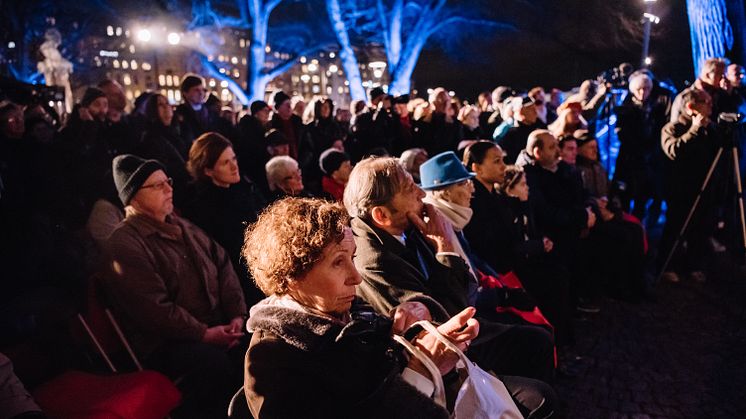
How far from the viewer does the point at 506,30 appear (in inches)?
894

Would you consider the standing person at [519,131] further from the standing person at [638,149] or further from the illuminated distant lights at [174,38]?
the illuminated distant lights at [174,38]

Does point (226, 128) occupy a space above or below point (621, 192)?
above

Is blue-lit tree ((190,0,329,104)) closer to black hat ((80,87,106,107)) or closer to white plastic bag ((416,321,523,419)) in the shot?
black hat ((80,87,106,107))

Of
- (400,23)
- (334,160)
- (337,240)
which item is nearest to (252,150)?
(334,160)

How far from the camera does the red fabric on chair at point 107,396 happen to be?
229cm

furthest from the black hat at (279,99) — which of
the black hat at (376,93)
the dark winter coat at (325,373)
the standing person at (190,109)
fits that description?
the dark winter coat at (325,373)

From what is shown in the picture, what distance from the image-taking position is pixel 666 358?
3.90m

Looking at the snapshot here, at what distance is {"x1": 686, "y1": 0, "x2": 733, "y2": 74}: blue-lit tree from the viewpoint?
6594mm

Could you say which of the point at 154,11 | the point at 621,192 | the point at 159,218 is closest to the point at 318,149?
the point at 621,192

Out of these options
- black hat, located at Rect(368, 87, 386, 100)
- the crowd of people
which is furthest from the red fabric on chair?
black hat, located at Rect(368, 87, 386, 100)

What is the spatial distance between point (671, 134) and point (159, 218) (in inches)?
203

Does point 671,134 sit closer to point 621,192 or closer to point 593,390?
point 621,192

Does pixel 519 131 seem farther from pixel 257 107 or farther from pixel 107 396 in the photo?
pixel 107 396

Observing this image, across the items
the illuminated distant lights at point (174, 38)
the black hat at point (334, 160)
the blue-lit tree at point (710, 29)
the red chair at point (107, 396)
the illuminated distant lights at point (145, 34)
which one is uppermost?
the illuminated distant lights at point (145, 34)
